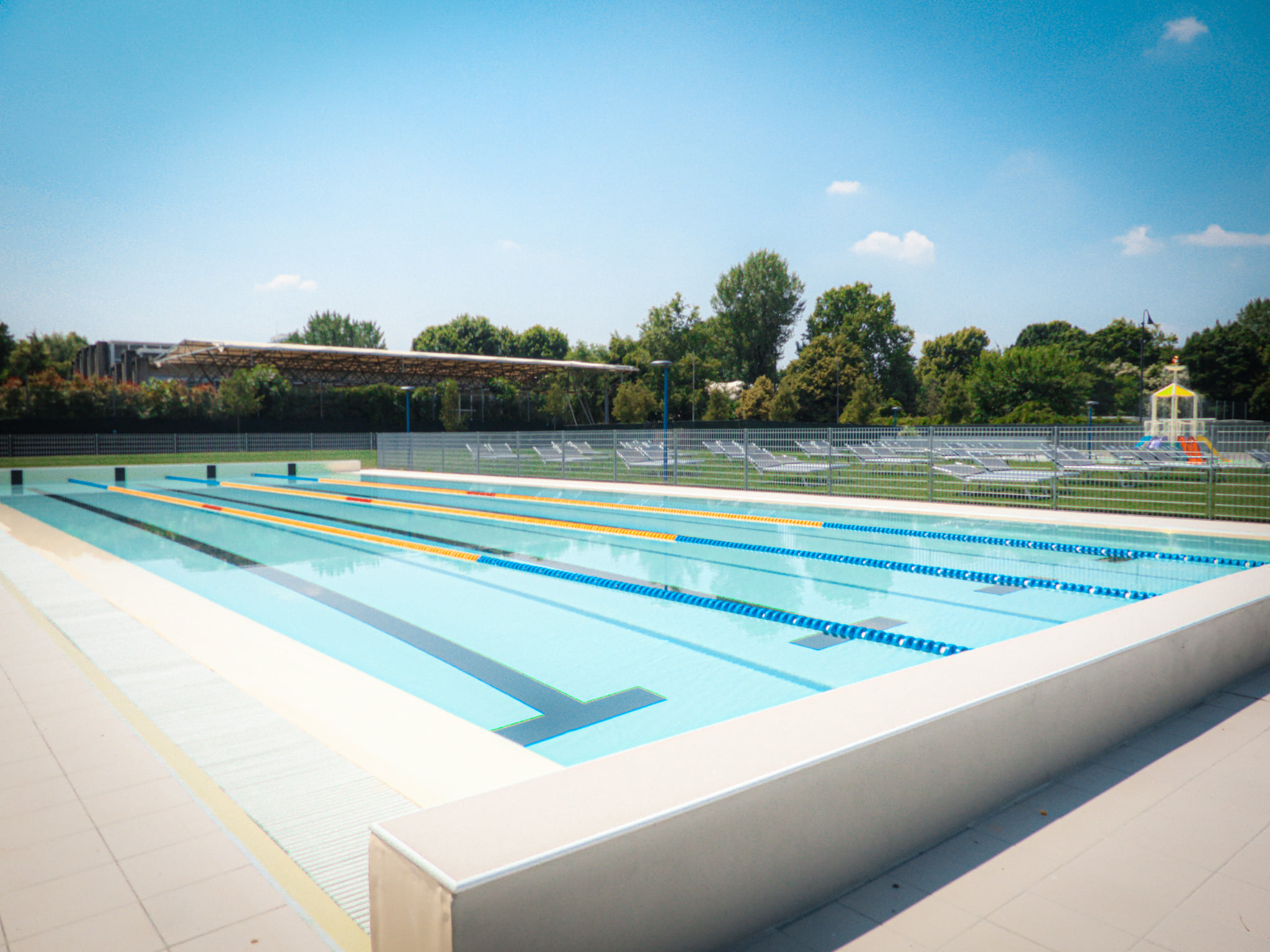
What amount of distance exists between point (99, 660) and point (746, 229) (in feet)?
186

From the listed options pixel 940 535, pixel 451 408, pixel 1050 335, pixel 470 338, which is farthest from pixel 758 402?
pixel 1050 335

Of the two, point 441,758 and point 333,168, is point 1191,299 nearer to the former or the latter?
point 333,168

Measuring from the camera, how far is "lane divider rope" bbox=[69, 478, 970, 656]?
15.4ft

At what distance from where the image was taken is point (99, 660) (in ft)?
13.0

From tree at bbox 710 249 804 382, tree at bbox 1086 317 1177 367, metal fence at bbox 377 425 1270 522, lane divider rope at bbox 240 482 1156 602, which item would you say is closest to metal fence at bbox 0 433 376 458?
metal fence at bbox 377 425 1270 522

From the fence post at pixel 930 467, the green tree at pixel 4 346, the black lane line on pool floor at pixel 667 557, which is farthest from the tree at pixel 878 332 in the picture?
the green tree at pixel 4 346

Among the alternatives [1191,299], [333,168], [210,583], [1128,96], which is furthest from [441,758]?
[1191,299]

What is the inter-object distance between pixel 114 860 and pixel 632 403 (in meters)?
33.4

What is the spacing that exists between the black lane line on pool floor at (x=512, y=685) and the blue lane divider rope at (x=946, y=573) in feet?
12.8

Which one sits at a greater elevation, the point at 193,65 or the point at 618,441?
the point at 193,65

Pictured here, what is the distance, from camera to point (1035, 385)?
4153cm

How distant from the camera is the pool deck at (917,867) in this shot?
1577mm

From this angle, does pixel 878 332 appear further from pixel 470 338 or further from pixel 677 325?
pixel 470 338

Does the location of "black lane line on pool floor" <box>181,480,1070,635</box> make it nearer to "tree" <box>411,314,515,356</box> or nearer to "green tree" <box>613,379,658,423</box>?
"green tree" <box>613,379,658,423</box>
